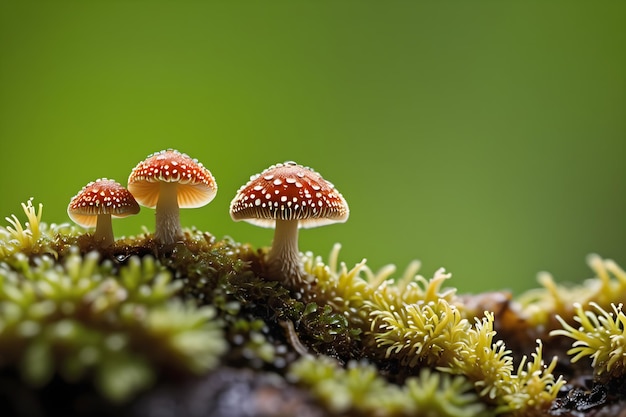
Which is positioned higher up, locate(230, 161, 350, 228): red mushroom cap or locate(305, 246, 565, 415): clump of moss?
locate(230, 161, 350, 228): red mushroom cap

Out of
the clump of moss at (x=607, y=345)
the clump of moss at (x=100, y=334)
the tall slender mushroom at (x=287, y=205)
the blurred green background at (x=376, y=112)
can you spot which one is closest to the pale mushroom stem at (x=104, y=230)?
the tall slender mushroom at (x=287, y=205)

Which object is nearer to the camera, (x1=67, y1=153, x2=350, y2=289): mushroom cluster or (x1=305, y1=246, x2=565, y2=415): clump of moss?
(x1=305, y1=246, x2=565, y2=415): clump of moss

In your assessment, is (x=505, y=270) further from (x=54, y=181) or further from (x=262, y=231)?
(x=54, y=181)

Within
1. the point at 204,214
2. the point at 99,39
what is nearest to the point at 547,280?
the point at 204,214

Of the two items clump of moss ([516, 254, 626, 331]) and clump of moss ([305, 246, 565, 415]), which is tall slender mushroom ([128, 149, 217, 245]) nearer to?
clump of moss ([305, 246, 565, 415])

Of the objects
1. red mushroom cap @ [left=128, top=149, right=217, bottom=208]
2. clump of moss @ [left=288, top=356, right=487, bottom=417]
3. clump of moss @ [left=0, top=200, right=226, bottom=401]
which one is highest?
red mushroom cap @ [left=128, top=149, right=217, bottom=208]

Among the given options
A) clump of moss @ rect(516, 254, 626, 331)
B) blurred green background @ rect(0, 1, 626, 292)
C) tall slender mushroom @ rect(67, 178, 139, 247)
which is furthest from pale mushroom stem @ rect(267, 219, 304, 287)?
blurred green background @ rect(0, 1, 626, 292)
